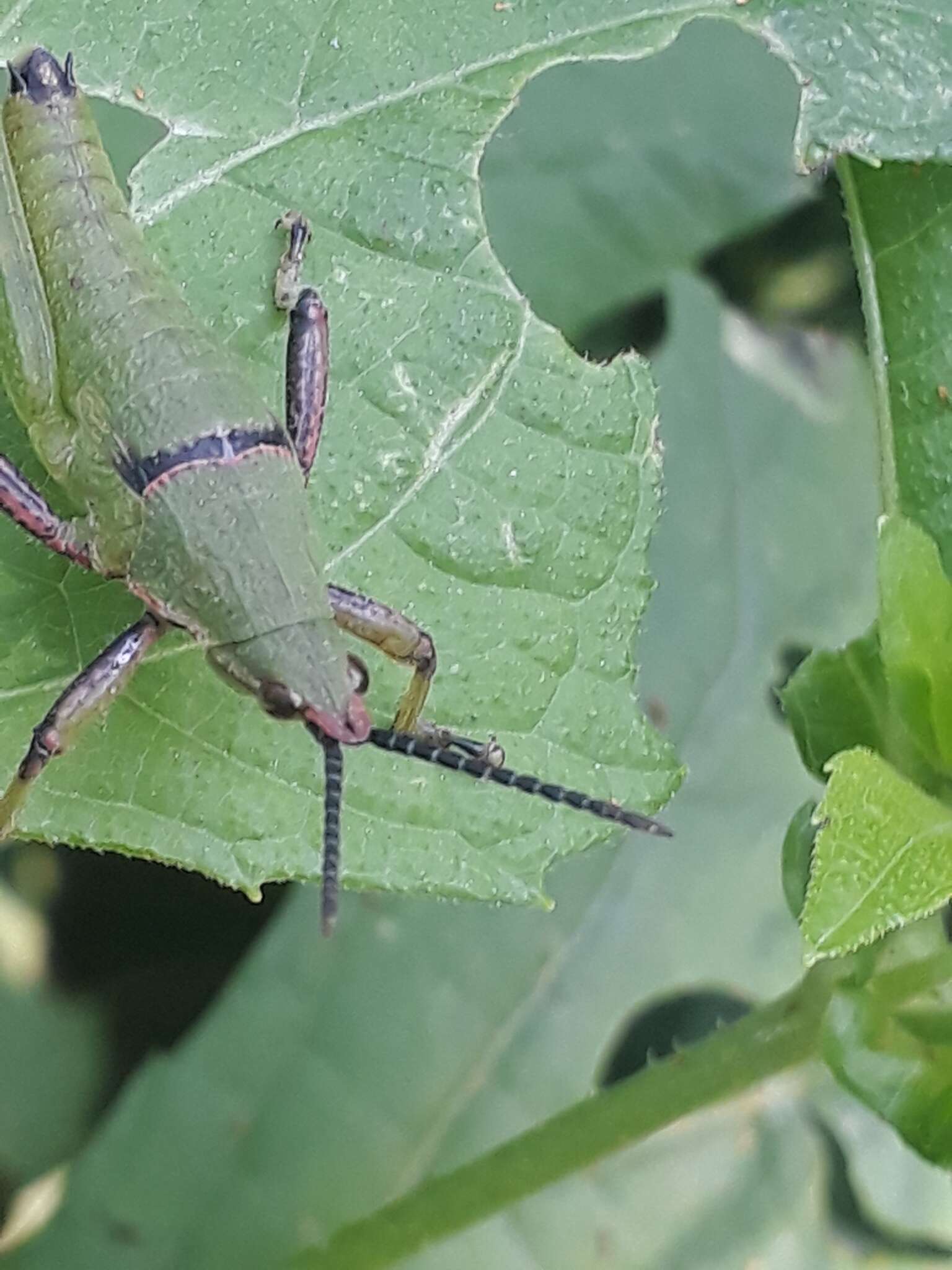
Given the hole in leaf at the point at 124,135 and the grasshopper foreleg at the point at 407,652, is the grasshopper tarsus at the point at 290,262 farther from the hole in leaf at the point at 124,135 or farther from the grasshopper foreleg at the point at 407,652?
the grasshopper foreleg at the point at 407,652

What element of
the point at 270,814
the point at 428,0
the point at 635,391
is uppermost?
the point at 428,0

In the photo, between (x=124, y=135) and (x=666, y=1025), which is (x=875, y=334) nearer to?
(x=124, y=135)

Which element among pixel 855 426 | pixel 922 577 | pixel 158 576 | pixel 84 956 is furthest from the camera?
pixel 855 426

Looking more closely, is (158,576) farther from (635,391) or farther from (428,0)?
(428,0)

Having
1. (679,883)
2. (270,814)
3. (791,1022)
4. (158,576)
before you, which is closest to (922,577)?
(791,1022)

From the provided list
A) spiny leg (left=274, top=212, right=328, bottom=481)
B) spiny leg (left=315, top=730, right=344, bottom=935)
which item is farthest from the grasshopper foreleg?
spiny leg (left=274, top=212, right=328, bottom=481)

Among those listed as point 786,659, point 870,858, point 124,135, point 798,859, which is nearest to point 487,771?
point 798,859
